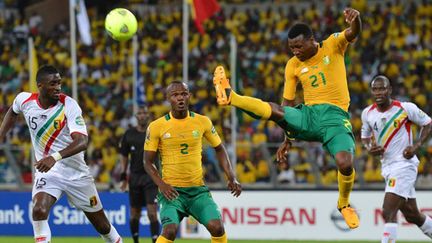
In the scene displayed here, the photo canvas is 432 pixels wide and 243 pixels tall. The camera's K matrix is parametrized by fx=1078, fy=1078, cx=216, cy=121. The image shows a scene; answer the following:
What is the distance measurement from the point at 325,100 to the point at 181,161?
200 centimetres

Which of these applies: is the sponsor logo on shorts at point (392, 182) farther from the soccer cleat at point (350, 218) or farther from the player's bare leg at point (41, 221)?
the player's bare leg at point (41, 221)

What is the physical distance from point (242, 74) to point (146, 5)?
6.58 m

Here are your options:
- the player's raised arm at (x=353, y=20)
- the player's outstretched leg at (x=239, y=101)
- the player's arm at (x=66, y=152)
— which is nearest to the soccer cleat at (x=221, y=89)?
the player's outstretched leg at (x=239, y=101)

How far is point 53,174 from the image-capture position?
1395 cm

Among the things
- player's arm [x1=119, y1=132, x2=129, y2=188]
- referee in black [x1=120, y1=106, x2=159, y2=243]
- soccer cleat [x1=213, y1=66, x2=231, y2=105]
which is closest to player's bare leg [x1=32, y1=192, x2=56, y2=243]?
soccer cleat [x1=213, y1=66, x2=231, y2=105]

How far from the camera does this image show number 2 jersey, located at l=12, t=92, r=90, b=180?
1387 cm

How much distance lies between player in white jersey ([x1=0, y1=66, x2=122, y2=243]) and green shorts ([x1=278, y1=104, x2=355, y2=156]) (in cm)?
268

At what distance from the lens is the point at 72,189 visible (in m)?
14.1

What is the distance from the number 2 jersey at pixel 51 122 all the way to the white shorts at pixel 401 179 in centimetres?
491

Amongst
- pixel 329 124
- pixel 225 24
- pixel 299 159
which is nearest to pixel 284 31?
pixel 225 24

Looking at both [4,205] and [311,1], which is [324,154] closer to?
[4,205]

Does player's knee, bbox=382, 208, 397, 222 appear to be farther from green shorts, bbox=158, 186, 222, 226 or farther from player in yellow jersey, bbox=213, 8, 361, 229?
green shorts, bbox=158, 186, 222, 226

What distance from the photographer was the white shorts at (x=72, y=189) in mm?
13875

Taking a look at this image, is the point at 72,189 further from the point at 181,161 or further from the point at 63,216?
the point at 63,216
